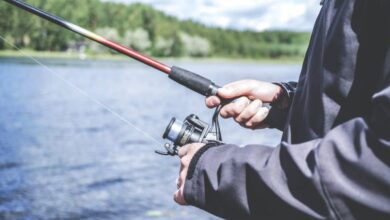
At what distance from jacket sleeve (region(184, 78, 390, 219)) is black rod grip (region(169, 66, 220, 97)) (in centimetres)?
72

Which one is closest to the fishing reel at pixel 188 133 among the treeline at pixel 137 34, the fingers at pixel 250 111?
the fingers at pixel 250 111

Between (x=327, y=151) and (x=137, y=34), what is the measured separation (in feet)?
306

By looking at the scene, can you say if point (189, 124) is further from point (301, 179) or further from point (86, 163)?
point (86, 163)

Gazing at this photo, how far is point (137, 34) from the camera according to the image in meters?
92.9

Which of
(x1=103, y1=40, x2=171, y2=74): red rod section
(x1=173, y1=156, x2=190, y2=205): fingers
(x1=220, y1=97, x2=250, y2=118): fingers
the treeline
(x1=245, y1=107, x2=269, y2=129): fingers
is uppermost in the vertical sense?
(x1=103, y1=40, x2=171, y2=74): red rod section

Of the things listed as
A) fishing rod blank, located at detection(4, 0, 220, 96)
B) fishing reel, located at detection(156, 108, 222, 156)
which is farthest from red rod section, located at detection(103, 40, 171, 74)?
fishing reel, located at detection(156, 108, 222, 156)

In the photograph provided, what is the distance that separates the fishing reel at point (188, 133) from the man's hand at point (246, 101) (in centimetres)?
7

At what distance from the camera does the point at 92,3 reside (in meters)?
92.9

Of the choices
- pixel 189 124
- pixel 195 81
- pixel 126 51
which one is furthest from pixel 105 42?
pixel 189 124

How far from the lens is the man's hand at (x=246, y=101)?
7.33 feet

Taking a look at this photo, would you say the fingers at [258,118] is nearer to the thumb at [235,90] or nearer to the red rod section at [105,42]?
the thumb at [235,90]

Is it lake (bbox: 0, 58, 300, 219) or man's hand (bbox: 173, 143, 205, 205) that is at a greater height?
man's hand (bbox: 173, 143, 205, 205)

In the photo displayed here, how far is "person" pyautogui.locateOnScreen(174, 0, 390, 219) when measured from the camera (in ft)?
4.31

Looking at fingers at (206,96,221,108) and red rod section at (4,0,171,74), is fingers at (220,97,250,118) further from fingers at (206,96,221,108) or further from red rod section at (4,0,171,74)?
Result: red rod section at (4,0,171,74)
